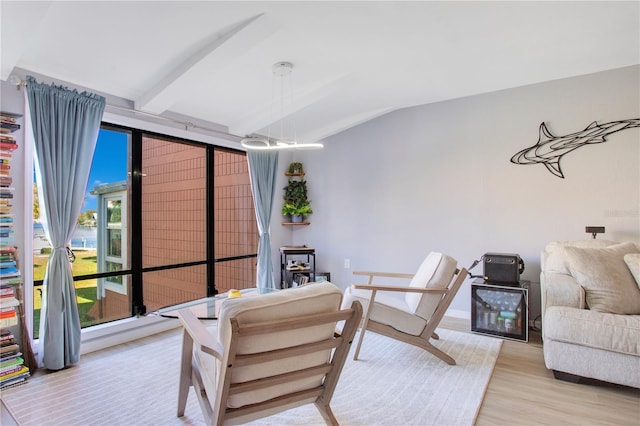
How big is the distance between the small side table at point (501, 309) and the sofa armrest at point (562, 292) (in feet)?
1.88

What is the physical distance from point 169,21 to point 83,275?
2.25m

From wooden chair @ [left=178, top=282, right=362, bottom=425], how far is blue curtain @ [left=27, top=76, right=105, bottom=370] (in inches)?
62.7

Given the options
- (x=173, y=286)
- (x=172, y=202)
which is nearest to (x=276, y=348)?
(x=173, y=286)

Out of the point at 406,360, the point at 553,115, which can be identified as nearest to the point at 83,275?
the point at 406,360

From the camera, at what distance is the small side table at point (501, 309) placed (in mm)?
3211

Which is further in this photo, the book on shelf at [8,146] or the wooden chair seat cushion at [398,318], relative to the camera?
the wooden chair seat cushion at [398,318]

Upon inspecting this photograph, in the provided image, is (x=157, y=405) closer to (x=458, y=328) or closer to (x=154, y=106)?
(x=154, y=106)

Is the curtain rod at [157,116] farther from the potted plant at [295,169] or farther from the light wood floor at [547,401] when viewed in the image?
the light wood floor at [547,401]

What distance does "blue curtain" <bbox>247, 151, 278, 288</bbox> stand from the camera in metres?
4.52

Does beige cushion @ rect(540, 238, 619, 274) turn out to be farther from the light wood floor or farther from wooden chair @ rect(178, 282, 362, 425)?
wooden chair @ rect(178, 282, 362, 425)

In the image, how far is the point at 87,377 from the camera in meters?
2.48

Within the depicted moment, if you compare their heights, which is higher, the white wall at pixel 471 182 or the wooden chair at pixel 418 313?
the white wall at pixel 471 182

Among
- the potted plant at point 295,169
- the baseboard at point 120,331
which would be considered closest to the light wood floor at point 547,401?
the baseboard at point 120,331

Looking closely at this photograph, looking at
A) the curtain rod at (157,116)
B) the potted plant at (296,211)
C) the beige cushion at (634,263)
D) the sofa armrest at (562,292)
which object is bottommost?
Result: the sofa armrest at (562,292)
